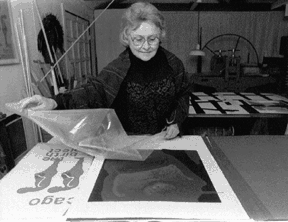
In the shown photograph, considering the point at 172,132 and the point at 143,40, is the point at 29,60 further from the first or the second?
the point at 172,132

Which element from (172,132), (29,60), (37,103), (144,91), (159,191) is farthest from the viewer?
(29,60)

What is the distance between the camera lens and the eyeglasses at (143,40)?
939 millimetres

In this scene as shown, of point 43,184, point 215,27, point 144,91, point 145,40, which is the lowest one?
point 43,184

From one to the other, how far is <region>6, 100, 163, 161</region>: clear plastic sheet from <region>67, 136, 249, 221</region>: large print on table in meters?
0.03

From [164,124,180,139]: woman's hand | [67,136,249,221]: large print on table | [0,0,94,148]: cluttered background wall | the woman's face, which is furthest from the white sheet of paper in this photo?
[0,0,94,148]: cluttered background wall

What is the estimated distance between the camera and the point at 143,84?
106cm

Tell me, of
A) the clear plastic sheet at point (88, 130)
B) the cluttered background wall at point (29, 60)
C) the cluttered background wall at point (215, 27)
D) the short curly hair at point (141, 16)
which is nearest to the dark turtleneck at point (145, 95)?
the short curly hair at point (141, 16)

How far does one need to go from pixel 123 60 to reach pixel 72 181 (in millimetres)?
563

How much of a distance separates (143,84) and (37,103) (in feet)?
1.44

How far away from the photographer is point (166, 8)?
427cm

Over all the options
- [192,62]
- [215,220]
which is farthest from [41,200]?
[192,62]

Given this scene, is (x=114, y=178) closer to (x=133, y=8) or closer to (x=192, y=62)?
(x=133, y=8)

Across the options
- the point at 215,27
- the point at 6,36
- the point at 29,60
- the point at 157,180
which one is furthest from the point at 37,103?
the point at 215,27

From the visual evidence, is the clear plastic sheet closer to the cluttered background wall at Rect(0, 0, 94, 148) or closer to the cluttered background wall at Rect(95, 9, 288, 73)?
the cluttered background wall at Rect(0, 0, 94, 148)
